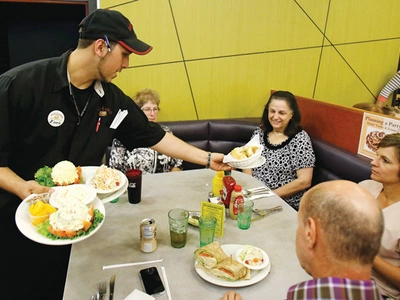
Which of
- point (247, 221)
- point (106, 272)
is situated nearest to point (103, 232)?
point (106, 272)

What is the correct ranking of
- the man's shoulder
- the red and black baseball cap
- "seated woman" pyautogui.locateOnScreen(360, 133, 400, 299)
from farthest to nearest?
the red and black baseball cap, "seated woman" pyautogui.locateOnScreen(360, 133, 400, 299), the man's shoulder

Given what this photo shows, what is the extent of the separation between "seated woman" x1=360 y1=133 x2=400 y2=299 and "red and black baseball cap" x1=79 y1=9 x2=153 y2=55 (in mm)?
1439

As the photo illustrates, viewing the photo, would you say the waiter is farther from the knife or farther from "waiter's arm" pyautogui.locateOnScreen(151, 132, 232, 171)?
the knife

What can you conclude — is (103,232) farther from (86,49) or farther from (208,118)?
(208,118)

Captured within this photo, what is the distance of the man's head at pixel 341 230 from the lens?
1056 millimetres

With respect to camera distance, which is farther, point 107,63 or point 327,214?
point 107,63

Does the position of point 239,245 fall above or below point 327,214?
below

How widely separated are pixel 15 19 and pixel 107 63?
2.76 metres

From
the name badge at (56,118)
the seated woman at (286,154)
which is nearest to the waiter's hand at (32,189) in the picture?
the name badge at (56,118)

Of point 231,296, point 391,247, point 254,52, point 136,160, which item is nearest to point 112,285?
point 231,296

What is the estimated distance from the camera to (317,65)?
4.48 metres

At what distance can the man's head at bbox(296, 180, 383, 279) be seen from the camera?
106 cm

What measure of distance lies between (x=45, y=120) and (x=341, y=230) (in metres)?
1.52

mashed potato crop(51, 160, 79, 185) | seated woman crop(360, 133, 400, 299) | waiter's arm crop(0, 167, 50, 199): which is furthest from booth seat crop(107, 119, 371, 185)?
waiter's arm crop(0, 167, 50, 199)
